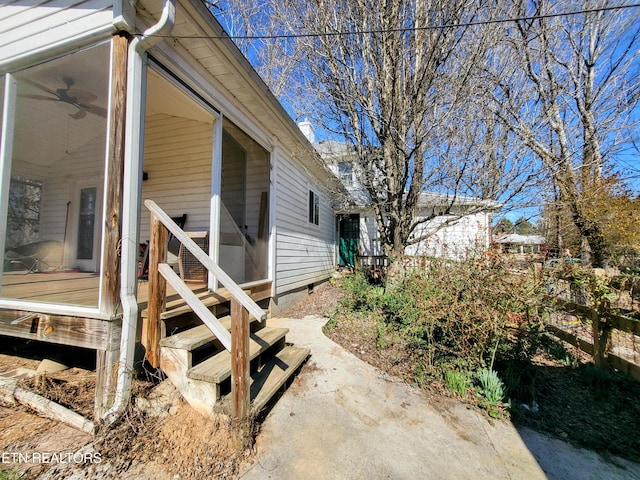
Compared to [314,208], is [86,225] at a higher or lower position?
lower

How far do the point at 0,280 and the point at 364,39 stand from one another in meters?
6.48

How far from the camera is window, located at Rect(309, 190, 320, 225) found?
7.74 meters

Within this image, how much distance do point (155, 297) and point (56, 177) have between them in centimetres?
184

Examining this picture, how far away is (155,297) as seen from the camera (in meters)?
2.36

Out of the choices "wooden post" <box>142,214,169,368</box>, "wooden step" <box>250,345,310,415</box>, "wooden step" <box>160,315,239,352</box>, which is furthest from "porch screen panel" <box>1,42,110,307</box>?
"wooden step" <box>250,345,310,415</box>

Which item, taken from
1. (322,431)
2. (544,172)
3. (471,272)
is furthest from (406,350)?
(544,172)

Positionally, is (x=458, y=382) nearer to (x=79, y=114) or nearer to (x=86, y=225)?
(x=86, y=225)

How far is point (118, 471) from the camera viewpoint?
5.88ft

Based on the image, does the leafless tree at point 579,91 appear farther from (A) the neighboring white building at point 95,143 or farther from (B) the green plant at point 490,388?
(A) the neighboring white building at point 95,143

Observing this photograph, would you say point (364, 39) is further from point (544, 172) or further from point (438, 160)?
point (544, 172)

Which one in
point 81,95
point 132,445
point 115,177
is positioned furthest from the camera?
point 81,95

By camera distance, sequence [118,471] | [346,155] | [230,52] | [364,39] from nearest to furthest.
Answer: [118,471] → [230,52] → [364,39] → [346,155]

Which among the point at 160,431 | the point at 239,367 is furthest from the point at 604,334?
the point at 160,431

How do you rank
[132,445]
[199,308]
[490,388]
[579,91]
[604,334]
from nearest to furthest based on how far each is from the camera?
[132,445] → [199,308] → [490,388] → [604,334] → [579,91]
